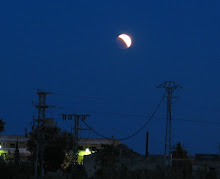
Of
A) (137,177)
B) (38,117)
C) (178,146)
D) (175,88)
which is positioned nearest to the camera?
(137,177)

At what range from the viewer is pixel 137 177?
117 feet

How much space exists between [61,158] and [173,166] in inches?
1459

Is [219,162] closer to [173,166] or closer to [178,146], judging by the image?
[173,166]

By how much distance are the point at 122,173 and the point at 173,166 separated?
7.13 m

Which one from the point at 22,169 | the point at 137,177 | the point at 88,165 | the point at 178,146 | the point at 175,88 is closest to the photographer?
the point at 137,177

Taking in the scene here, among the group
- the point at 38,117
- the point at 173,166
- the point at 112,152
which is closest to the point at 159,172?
the point at 173,166

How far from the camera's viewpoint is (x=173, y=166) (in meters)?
42.1

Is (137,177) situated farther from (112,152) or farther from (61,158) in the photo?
(61,158)

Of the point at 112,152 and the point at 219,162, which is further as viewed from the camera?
the point at 112,152

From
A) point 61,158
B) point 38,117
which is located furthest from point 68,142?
point 38,117

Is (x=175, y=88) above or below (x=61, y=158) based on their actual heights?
above

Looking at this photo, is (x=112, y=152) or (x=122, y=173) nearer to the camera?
(x=122, y=173)

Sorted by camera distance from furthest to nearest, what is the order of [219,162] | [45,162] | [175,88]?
Answer: 1. [45,162]
2. [219,162]
3. [175,88]

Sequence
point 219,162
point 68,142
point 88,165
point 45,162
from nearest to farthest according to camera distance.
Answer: point 219,162 < point 88,165 < point 45,162 < point 68,142
